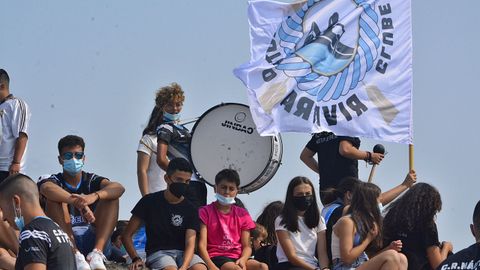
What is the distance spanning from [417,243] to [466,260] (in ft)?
8.36

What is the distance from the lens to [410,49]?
1606 centimetres

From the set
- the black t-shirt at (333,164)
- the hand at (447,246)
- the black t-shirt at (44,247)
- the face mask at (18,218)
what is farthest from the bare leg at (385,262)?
the face mask at (18,218)

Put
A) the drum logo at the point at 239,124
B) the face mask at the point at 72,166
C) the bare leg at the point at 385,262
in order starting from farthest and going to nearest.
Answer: the drum logo at the point at 239,124
the face mask at the point at 72,166
the bare leg at the point at 385,262

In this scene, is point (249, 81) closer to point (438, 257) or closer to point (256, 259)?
point (256, 259)

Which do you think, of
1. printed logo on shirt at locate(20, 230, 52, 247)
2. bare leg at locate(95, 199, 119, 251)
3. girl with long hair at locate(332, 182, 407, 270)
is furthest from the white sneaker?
printed logo on shirt at locate(20, 230, 52, 247)

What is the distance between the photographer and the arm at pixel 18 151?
1460cm

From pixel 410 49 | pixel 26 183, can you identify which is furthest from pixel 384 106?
pixel 26 183

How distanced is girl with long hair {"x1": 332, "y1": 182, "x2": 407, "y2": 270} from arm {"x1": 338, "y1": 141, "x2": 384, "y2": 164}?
3.66 ft

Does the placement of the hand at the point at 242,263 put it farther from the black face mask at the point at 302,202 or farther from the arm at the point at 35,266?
the arm at the point at 35,266

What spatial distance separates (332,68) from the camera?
16.2 m

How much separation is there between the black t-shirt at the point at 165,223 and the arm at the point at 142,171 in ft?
3.18

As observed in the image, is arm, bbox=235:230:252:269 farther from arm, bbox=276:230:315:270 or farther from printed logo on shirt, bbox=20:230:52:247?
printed logo on shirt, bbox=20:230:52:247

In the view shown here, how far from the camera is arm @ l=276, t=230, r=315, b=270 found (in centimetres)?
1402

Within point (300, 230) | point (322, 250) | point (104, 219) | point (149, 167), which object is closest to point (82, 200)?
point (104, 219)
